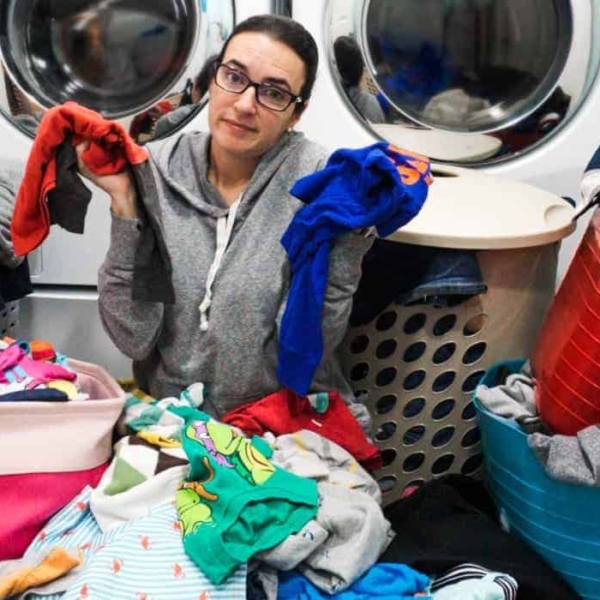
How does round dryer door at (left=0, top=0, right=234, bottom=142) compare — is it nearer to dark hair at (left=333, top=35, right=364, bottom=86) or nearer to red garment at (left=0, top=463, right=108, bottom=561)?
dark hair at (left=333, top=35, right=364, bottom=86)

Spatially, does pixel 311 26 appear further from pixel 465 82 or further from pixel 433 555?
pixel 433 555

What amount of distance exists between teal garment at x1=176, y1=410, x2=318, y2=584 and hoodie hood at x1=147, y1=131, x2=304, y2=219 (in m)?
0.31

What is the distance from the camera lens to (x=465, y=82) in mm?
1348

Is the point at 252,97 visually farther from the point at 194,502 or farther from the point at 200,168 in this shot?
the point at 194,502

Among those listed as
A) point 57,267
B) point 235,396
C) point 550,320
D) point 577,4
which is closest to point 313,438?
point 235,396

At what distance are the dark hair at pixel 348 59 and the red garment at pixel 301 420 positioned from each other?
20.4 inches

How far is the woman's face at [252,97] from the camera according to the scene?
1040 millimetres

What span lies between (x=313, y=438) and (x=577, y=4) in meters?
0.79

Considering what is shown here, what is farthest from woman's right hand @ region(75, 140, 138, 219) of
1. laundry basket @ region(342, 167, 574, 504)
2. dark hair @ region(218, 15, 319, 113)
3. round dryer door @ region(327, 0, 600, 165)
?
round dryer door @ region(327, 0, 600, 165)

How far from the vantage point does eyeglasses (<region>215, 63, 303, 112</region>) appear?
1.04 meters

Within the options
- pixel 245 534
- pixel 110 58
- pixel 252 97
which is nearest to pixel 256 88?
pixel 252 97

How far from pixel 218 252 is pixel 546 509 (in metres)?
0.54

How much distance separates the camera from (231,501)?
0.88 m

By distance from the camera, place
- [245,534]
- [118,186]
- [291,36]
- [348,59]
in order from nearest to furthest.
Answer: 1. [245,534]
2. [118,186]
3. [291,36]
4. [348,59]
